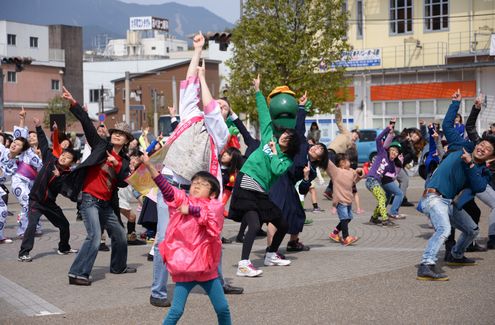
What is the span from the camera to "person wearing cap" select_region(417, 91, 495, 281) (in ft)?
28.6

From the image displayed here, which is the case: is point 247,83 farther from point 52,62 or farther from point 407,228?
point 52,62

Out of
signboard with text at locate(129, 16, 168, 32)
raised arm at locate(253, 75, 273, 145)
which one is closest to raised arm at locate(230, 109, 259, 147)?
raised arm at locate(253, 75, 273, 145)

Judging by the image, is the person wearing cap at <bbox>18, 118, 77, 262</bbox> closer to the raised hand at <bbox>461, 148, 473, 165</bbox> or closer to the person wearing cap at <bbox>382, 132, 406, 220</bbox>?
the raised hand at <bbox>461, 148, 473, 165</bbox>

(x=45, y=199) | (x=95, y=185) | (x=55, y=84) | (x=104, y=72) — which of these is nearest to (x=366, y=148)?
(x=45, y=199)

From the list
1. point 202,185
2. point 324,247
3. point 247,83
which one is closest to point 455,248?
point 324,247

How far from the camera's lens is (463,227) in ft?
30.9

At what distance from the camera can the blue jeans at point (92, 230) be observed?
28.8 feet

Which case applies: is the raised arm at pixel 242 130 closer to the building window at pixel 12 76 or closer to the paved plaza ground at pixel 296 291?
the paved plaza ground at pixel 296 291

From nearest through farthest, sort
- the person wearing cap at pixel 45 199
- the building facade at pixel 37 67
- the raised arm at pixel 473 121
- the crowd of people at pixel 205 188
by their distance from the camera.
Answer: the crowd of people at pixel 205 188 → the raised arm at pixel 473 121 → the person wearing cap at pixel 45 199 → the building facade at pixel 37 67

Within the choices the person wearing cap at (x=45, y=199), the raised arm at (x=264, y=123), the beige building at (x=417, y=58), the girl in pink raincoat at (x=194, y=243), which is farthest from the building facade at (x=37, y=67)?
the girl in pink raincoat at (x=194, y=243)

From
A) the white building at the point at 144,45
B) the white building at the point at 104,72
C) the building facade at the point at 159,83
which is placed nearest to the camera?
the building facade at the point at 159,83

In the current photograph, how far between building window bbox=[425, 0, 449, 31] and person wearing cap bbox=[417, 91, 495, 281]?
30626 millimetres

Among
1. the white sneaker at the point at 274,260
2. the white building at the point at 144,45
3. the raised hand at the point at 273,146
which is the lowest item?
the white sneaker at the point at 274,260

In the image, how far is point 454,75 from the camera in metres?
37.8
